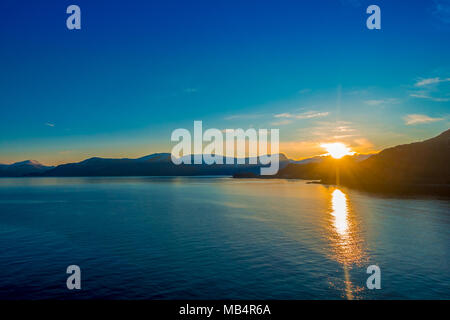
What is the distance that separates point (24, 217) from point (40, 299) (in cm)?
5008

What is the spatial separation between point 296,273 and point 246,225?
84.3ft

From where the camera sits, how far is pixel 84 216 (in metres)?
63.1

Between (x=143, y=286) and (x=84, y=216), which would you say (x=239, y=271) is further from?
(x=84, y=216)

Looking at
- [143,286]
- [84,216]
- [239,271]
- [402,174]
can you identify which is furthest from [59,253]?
[402,174]

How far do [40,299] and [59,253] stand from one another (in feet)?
45.4

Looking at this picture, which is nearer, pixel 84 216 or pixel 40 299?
pixel 40 299
